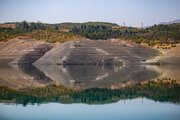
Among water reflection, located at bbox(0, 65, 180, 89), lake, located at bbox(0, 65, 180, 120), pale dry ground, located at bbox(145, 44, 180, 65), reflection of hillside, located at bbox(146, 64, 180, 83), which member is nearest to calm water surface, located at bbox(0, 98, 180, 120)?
lake, located at bbox(0, 65, 180, 120)

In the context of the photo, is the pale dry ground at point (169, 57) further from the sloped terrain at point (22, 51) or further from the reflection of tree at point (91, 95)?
the reflection of tree at point (91, 95)

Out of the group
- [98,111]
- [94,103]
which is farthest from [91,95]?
[98,111]

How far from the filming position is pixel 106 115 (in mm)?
23000

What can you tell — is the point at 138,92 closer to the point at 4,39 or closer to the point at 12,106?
the point at 12,106

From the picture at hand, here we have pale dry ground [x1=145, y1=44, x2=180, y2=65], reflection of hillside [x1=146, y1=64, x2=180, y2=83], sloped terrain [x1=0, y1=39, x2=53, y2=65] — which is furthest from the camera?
sloped terrain [x1=0, y1=39, x2=53, y2=65]

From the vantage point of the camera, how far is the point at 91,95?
31688 mm

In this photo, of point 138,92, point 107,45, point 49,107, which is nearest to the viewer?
point 49,107

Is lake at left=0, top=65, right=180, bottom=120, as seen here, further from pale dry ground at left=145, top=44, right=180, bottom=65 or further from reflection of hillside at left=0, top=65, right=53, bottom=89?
pale dry ground at left=145, top=44, right=180, bottom=65

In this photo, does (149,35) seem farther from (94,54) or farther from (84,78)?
(84,78)

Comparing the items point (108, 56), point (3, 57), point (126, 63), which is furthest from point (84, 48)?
point (3, 57)

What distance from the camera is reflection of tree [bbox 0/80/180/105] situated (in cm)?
2903

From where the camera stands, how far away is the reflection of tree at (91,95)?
95.2ft

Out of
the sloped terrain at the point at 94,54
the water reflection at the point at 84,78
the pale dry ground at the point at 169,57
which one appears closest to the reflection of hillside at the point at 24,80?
the water reflection at the point at 84,78

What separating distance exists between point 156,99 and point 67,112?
32.7 feet
